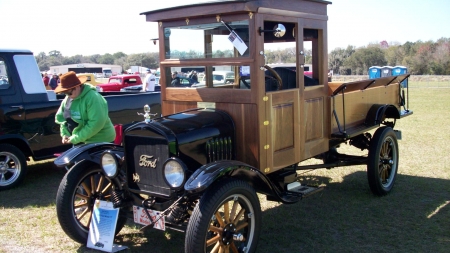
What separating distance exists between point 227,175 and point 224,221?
0.36 m

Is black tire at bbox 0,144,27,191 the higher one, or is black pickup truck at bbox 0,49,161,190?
black pickup truck at bbox 0,49,161,190

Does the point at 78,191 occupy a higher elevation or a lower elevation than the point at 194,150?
lower

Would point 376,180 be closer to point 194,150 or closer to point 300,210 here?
point 300,210

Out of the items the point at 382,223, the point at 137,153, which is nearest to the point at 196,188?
the point at 137,153

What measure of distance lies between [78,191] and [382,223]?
3107 mm

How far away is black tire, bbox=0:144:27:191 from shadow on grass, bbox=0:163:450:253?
5.8 inches

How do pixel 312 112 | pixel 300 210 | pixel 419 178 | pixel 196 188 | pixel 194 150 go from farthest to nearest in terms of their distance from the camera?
pixel 419 178
pixel 300 210
pixel 312 112
pixel 194 150
pixel 196 188

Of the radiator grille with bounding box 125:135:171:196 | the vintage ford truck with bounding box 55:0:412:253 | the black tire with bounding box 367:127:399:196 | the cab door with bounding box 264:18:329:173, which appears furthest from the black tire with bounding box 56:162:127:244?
the black tire with bounding box 367:127:399:196

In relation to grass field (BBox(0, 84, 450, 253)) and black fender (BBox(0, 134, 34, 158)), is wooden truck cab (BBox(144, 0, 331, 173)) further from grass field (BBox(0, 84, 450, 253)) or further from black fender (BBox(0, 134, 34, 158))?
black fender (BBox(0, 134, 34, 158))

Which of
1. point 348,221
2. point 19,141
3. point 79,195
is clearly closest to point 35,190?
point 19,141

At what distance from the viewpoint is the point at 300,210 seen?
502 centimetres

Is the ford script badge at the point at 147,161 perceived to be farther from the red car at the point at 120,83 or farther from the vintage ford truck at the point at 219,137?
the red car at the point at 120,83

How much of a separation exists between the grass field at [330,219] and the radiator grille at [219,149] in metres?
0.91

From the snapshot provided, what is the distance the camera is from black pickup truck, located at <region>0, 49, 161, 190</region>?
6.15 meters
